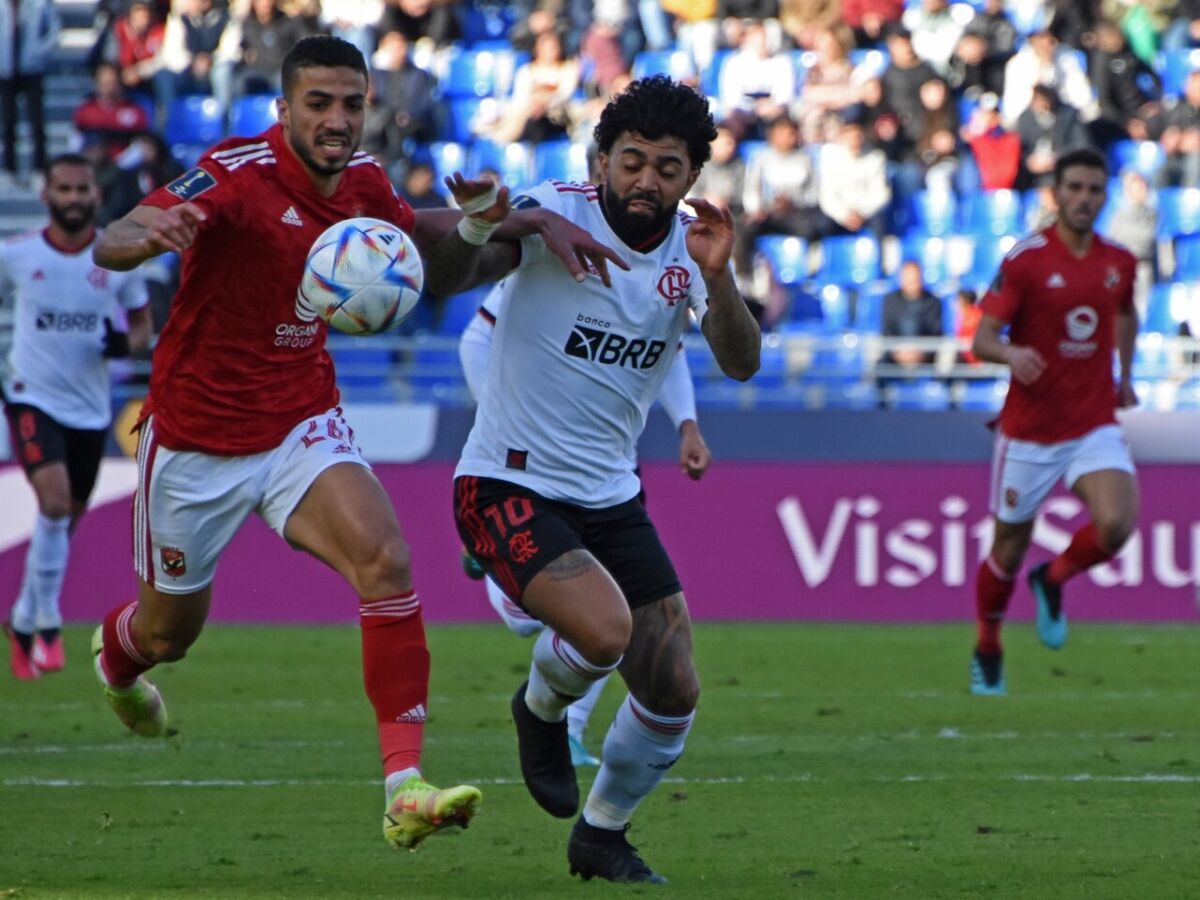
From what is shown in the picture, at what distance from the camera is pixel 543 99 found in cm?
2050

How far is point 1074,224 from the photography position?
10.7 meters

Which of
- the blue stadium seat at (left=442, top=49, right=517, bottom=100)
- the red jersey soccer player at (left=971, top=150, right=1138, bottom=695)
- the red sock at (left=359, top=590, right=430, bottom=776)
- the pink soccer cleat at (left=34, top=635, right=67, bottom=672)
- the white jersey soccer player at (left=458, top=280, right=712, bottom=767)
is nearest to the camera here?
the red sock at (left=359, top=590, right=430, bottom=776)

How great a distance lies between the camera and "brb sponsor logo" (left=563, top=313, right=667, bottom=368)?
619 cm

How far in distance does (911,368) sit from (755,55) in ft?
16.7

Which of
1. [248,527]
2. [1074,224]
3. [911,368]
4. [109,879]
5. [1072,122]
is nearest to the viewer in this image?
[109,879]

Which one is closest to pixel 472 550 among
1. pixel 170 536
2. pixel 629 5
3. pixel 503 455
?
pixel 503 455

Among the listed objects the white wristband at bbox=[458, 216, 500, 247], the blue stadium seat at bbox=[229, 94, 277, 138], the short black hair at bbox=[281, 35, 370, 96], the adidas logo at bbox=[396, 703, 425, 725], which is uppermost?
the short black hair at bbox=[281, 35, 370, 96]

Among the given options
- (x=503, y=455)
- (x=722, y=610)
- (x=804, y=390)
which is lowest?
(x=722, y=610)

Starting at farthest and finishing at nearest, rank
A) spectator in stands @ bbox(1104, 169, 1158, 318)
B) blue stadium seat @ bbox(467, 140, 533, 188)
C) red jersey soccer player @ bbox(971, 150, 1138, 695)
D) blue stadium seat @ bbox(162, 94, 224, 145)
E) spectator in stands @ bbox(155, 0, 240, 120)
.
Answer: spectator in stands @ bbox(155, 0, 240, 120), blue stadium seat @ bbox(162, 94, 224, 145), blue stadium seat @ bbox(467, 140, 533, 188), spectator in stands @ bbox(1104, 169, 1158, 318), red jersey soccer player @ bbox(971, 150, 1138, 695)

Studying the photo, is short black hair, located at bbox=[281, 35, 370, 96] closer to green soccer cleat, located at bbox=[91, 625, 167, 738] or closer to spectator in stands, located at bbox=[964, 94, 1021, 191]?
green soccer cleat, located at bbox=[91, 625, 167, 738]

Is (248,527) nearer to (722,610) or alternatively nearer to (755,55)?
(722,610)

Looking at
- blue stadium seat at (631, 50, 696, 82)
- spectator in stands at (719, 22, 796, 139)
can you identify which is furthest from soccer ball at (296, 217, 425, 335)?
blue stadium seat at (631, 50, 696, 82)

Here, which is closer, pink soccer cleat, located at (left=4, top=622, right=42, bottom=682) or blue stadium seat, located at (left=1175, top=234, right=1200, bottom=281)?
pink soccer cleat, located at (left=4, top=622, right=42, bottom=682)

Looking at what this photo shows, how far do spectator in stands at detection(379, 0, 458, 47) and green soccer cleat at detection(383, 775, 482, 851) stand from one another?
16938 mm
